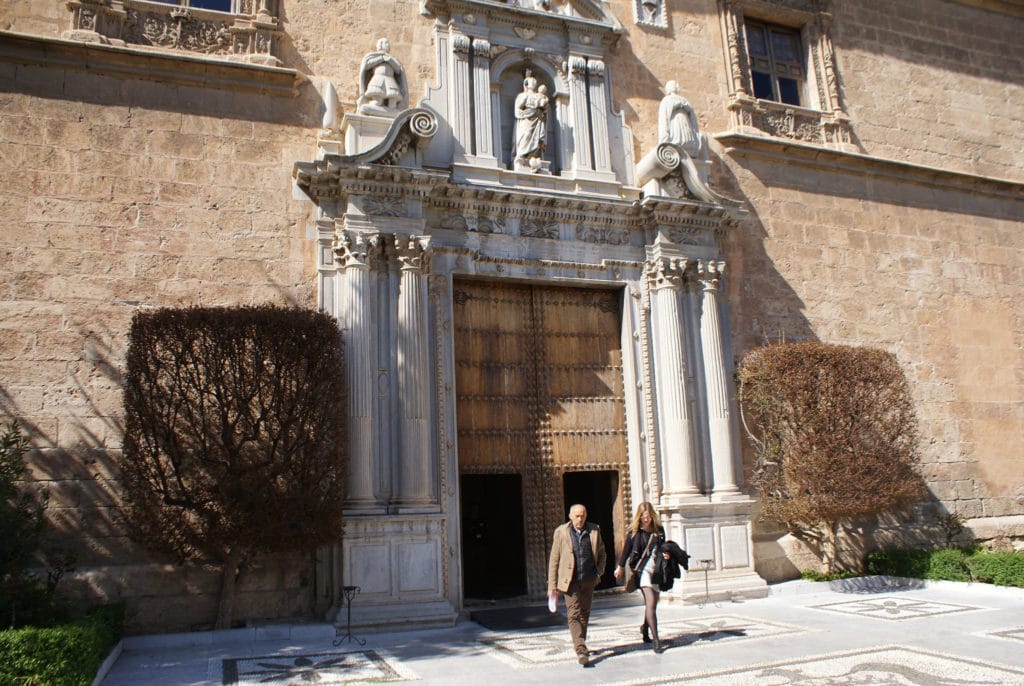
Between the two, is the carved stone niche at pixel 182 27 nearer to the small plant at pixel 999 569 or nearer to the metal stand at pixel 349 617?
the metal stand at pixel 349 617

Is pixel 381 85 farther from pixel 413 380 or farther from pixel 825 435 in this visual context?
pixel 825 435

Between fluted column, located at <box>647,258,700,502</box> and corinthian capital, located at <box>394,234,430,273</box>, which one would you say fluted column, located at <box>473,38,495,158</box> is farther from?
fluted column, located at <box>647,258,700,502</box>

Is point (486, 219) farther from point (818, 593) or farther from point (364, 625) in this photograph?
point (818, 593)

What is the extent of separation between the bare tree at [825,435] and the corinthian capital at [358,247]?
5.50 meters

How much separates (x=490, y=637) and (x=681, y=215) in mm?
6359

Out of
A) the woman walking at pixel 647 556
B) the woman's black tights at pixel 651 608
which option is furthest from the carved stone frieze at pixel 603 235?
the woman's black tights at pixel 651 608

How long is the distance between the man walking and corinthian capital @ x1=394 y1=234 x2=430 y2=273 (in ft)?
13.4

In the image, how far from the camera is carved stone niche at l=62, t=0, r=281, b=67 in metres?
9.97

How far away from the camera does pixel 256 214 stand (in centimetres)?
1021

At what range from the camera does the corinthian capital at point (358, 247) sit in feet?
32.6

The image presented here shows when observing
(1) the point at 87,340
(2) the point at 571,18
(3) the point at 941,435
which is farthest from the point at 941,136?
(1) the point at 87,340

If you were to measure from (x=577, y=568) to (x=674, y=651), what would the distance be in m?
1.27

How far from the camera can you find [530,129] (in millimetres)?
11609

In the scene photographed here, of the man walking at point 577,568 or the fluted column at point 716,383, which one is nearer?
the man walking at point 577,568
